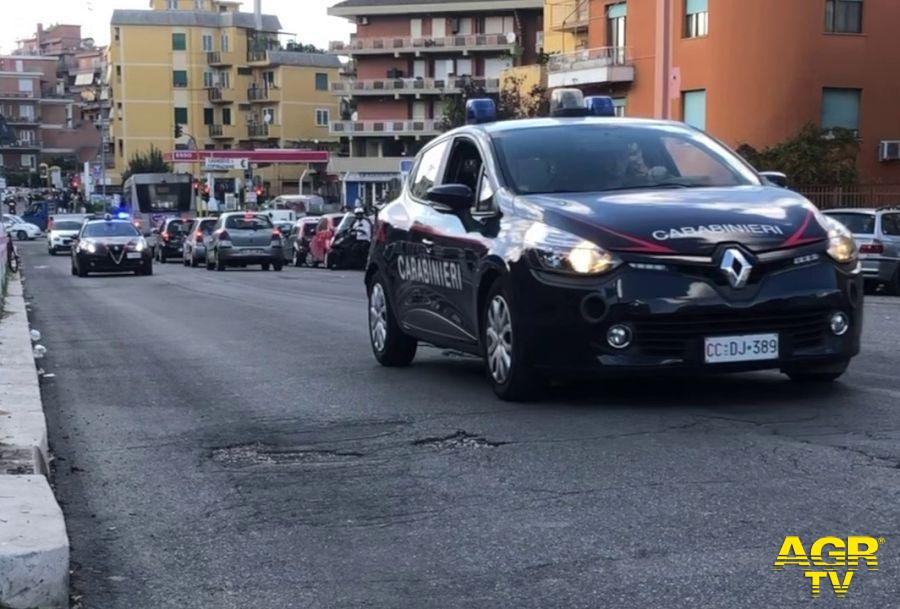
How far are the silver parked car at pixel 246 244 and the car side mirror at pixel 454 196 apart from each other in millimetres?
33886

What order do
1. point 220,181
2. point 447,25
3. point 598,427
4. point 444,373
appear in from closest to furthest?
point 598,427
point 444,373
point 447,25
point 220,181

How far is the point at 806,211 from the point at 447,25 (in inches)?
3569

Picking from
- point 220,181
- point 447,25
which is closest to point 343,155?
point 220,181

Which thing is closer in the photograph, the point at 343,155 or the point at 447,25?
the point at 447,25

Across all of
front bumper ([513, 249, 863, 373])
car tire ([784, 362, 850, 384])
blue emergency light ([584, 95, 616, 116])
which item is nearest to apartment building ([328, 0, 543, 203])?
blue emergency light ([584, 95, 616, 116])

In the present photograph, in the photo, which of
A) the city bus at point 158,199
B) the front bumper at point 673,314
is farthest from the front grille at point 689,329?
the city bus at point 158,199

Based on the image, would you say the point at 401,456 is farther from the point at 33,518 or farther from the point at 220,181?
the point at 220,181

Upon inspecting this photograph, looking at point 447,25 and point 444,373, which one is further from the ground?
point 447,25

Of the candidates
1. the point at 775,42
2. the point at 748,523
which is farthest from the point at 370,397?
the point at 775,42

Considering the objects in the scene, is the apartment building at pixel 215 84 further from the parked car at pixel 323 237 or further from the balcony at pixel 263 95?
the parked car at pixel 323 237

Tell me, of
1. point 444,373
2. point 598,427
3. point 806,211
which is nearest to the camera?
point 598,427

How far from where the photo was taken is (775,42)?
41156 millimetres

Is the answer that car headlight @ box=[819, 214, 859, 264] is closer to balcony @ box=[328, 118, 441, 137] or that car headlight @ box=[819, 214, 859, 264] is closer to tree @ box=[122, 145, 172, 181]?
balcony @ box=[328, 118, 441, 137]

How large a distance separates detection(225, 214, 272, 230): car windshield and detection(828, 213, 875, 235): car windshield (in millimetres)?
21131
